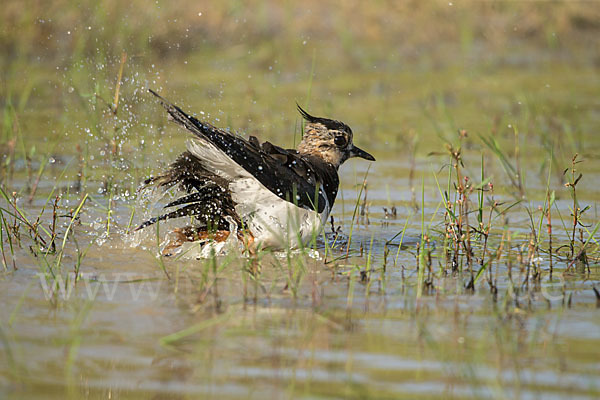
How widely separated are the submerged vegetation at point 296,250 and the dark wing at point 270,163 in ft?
1.12

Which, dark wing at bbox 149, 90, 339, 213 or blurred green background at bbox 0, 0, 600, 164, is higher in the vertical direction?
blurred green background at bbox 0, 0, 600, 164

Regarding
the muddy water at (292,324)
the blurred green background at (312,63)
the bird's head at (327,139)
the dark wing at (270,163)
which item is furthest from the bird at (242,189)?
the blurred green background at (312,63)

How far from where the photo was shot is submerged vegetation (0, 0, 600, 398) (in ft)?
11.2

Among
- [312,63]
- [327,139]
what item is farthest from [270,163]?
[312,63]

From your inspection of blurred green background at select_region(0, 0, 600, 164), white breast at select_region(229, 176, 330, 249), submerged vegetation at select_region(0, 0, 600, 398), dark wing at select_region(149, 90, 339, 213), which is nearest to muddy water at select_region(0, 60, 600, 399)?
submerged vegetation at select_region(0, 0, 600, 398)

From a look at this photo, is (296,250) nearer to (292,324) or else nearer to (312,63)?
(292,324)

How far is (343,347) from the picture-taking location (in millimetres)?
3625

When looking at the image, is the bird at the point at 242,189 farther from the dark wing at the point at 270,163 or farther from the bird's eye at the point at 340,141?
the bird's eye at the point at 340,141

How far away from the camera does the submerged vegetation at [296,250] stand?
3408mm

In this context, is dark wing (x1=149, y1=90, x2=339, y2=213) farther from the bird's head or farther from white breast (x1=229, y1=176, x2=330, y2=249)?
the bird's head

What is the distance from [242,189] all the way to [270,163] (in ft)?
0.69

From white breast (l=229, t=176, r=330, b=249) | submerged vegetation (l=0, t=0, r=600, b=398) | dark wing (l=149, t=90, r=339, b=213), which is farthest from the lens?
white breast (l=229, t=176, r=330, b=249)

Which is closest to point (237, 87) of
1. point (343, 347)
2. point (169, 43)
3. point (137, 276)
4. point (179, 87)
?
point (179, 87)

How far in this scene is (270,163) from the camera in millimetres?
4801
